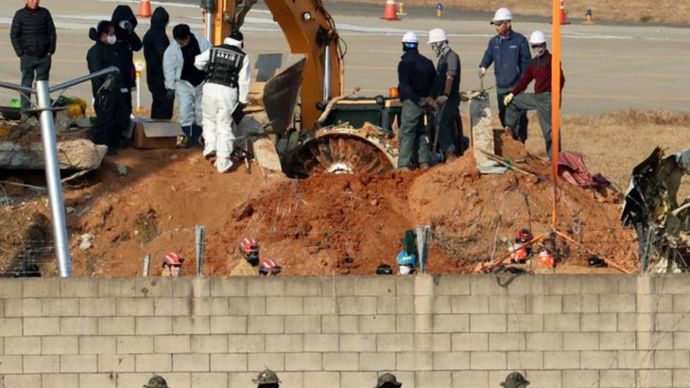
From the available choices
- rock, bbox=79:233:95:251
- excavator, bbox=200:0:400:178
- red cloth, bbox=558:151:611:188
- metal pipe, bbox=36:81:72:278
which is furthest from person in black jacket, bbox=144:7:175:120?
metal pipe, bbox=36:81:72:278

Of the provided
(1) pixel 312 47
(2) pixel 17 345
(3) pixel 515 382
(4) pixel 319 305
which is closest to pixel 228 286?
(4) pixel 319 305

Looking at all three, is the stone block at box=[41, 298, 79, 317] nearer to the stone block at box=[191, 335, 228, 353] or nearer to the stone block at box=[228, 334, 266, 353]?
the stone block at box=[191, 335, 228, 353]

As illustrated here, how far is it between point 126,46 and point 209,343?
803 centimetres

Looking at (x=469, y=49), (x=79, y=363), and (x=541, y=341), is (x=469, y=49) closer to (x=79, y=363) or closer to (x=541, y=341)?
(x=541, y=341)

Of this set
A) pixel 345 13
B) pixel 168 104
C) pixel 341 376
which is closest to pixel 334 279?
pixel 341 376

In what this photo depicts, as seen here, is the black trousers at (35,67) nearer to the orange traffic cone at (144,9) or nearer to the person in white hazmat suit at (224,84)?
the person in white hazmat suit at (224,84)

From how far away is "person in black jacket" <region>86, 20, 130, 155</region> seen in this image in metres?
21.9

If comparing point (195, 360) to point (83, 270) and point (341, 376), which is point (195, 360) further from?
point (83, 270)

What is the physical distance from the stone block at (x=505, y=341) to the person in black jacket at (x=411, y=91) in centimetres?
688

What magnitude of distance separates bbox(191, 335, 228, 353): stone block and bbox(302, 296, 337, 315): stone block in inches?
27.2

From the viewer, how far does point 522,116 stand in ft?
77.4

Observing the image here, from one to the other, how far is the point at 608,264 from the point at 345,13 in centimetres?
2908

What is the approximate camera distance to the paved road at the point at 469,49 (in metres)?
35.9

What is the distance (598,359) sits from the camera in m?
15.9
